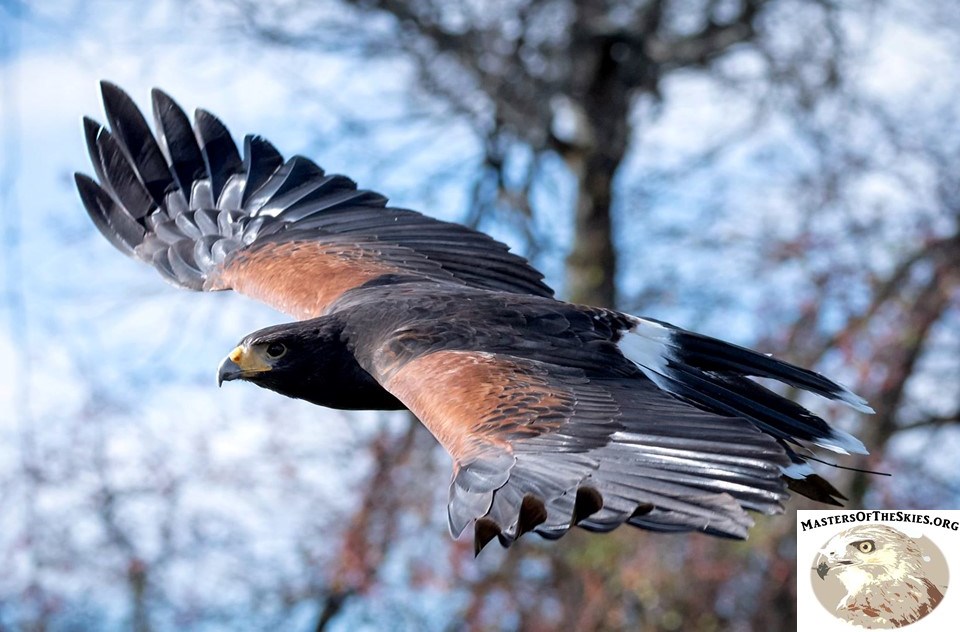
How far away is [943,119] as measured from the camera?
1366 cm

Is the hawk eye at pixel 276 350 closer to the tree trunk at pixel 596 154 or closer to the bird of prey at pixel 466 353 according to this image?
the bird of prey at pixel 466 353

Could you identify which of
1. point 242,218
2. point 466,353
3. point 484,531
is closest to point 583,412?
point 466,353

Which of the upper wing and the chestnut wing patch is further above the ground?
the upper wing

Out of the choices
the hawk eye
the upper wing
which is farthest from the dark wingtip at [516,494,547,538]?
the upper wing

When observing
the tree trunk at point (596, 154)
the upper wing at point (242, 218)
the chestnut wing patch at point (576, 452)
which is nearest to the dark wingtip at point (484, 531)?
the chestnut wing patch at point (576, 452)

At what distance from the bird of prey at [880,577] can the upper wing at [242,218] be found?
6.11 ft

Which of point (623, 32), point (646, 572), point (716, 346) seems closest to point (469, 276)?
point (716, 346)

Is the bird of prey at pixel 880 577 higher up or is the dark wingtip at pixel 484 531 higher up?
the bird of prey at pixel 880 577

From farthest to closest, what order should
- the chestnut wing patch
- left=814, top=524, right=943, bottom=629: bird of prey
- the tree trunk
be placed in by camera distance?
1. the tree trunk
2. left=814, top=524, right=943, bottom=629: bird of prey
3. the chestnut wing patch

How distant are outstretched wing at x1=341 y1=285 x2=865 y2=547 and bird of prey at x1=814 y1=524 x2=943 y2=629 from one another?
356mm

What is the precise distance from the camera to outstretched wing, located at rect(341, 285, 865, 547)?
4.24m

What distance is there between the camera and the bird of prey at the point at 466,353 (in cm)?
434

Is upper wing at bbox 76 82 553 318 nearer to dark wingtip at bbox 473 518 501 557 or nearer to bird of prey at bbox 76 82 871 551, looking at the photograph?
bird of prey at bbox 76 82 871 551

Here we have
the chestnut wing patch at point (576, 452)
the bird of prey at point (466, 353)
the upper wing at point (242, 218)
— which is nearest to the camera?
the chestnut wing patch at point (576, 452)
